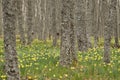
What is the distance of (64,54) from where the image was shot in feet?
37.4

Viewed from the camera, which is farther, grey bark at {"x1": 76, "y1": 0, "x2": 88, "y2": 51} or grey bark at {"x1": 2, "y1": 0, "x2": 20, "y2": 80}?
grey bark at {"x1": 76, "y1": 0, "x2": 88, "y2": 51}

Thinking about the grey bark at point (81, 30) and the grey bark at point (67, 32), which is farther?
the grey bark at point (81, 30)

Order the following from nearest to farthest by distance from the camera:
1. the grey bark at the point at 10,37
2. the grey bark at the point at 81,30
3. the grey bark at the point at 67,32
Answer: the grey bark at the point at 10,37 → the grey bark at the point at 67,32 → the grey bark at the point at 81,30

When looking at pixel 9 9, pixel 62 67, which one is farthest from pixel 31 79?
pixel 9 9

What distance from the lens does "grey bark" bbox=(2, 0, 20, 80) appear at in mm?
7805

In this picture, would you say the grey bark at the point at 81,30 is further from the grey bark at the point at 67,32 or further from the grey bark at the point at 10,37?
the grey bark at the point at 10,37

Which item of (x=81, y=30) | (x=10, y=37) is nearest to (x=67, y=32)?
(x=10, y=37)

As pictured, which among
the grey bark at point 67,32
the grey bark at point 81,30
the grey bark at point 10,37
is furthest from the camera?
the grey bark at point 81,30

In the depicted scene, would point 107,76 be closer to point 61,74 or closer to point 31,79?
point 61,74

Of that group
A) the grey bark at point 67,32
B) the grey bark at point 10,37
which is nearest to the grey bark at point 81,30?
the grey bark at point 67,32

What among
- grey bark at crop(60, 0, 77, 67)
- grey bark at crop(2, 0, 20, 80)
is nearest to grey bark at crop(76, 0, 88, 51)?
grey bark at crop(60, 0, 77, 67)

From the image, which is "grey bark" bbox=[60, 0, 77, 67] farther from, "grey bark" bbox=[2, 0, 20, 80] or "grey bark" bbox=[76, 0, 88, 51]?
"grey bark" bbox=[76, 0, 88, 51]

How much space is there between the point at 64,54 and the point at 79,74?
1647 millimetres

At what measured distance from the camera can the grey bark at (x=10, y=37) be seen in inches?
307
